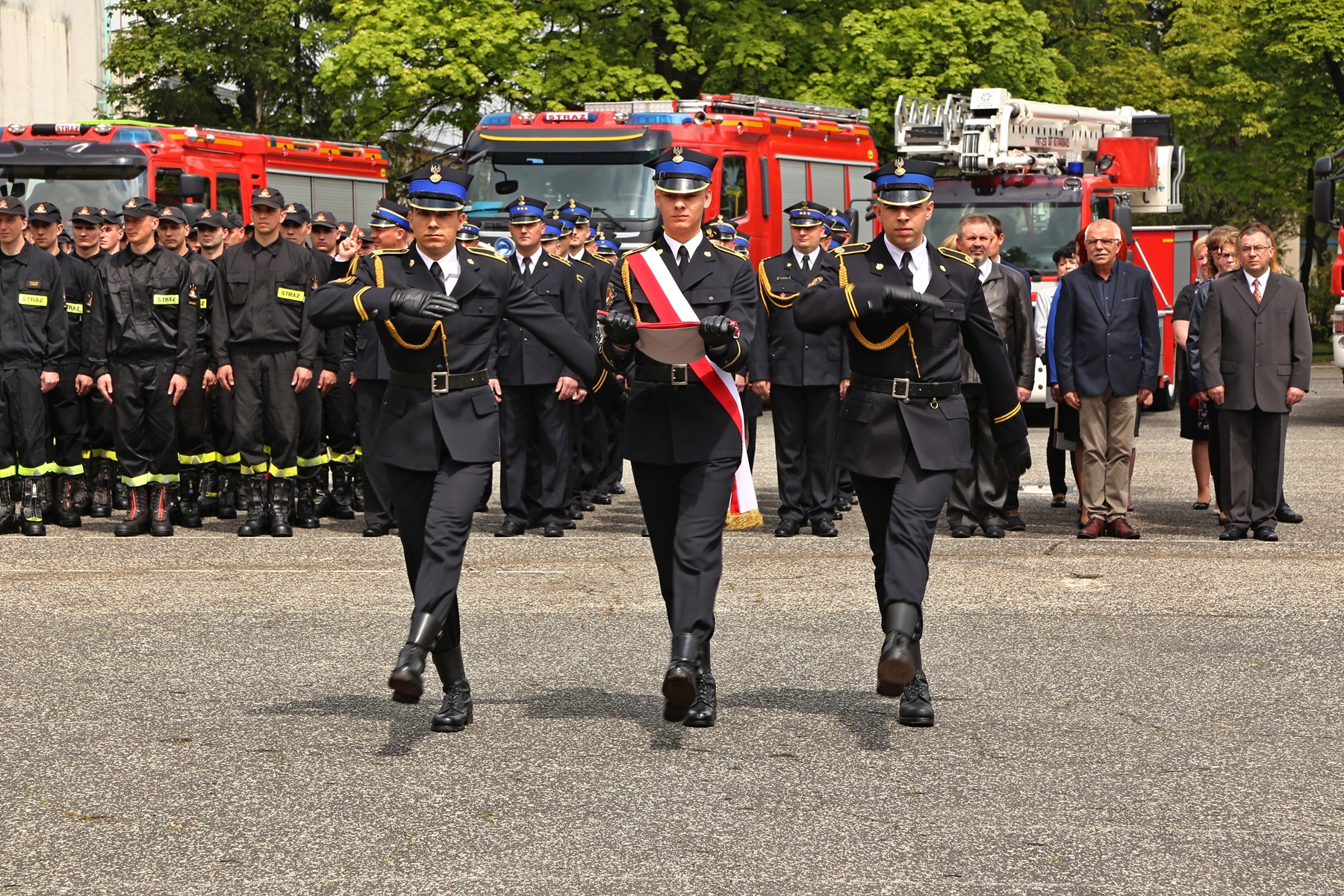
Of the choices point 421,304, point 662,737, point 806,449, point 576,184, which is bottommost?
point 662,737

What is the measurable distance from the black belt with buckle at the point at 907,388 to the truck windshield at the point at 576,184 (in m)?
12.5

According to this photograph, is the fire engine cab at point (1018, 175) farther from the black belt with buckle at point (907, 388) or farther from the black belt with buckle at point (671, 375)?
the black belt with buckle at point (671, 375)

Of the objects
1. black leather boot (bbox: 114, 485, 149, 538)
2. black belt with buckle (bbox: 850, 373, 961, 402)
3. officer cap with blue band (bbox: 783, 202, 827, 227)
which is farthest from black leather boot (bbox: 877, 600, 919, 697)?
black leather boot (bbox: 114, 485, 149, 538)

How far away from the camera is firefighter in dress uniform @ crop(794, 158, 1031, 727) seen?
680 cm

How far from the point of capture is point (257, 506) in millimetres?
12469

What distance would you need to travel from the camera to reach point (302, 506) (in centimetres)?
1280

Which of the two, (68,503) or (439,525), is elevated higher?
(439,525)

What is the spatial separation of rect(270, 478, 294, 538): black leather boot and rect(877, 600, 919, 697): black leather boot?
21.0 ft

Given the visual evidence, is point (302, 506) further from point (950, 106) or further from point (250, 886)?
point (950, 106)

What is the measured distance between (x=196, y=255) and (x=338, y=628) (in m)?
4.79

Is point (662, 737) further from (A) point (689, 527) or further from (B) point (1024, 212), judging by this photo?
(B) point (1024, 212)

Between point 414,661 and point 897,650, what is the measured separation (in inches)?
65.1

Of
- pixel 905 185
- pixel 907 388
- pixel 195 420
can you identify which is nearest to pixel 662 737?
pixel 907 388

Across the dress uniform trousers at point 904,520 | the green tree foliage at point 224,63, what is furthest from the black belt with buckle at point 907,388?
the green tree foliage at point 224,63
